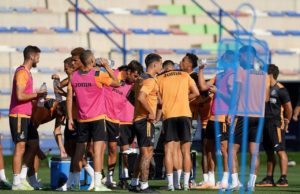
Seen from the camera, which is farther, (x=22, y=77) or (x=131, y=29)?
(x=131, y=29)

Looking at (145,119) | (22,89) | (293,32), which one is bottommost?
(145,119)

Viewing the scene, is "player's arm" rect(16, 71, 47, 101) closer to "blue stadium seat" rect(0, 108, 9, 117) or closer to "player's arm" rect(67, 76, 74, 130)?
"player's arm" rect(67, 76, 74, 130)

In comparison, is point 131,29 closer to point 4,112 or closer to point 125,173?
point 4,112

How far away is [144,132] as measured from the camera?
1881 cm

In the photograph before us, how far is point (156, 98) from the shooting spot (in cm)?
1939

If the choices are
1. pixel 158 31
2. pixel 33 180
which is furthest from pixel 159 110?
pixel 158 31

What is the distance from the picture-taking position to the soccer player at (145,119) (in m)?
18.6

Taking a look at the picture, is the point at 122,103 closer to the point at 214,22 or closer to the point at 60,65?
the point at 60,65

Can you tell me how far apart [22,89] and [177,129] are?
264cm

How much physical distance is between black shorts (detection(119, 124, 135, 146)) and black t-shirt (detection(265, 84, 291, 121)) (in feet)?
8.44

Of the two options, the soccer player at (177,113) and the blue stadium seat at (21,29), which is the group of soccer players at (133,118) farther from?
the blue stadium seat at (21,29)

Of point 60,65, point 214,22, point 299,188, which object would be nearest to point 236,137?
point 299,188

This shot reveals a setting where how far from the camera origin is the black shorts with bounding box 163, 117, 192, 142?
19688 millimetres

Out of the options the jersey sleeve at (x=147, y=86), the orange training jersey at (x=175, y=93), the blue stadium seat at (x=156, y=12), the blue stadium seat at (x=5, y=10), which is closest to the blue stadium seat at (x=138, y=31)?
the blue stadium seat at (x=156, y=12)
